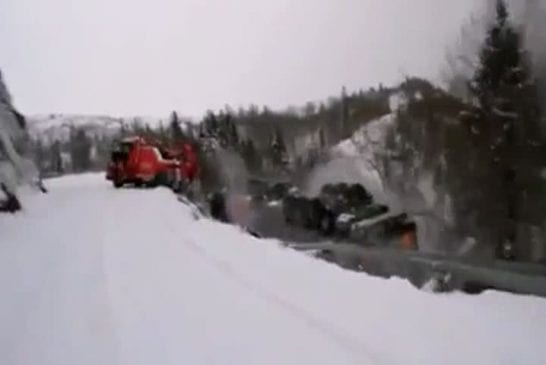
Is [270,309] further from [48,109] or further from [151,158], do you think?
[48,109]

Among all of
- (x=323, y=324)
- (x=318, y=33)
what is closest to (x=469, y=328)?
(x=323, y=324)

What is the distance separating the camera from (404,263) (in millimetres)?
1582

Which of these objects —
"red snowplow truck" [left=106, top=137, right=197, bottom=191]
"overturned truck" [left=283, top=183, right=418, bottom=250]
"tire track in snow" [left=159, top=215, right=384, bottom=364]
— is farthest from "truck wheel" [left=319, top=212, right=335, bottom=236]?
"red snowplow truck" [left=106, top=137, right=197, bottom=191]

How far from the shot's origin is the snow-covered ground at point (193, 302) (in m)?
1.43

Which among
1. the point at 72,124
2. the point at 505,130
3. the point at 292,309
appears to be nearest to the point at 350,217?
the point at 292,309

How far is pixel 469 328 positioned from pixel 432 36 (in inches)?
26.3

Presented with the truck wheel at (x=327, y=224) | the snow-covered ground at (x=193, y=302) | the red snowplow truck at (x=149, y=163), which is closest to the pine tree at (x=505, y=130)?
the snow-covered ground at (x=193, y=302)

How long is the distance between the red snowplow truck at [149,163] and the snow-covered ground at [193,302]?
0.03 metres

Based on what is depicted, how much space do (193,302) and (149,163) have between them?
37 centimetres

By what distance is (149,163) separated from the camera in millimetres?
1725

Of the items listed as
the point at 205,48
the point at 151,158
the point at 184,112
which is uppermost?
the point at 205,48

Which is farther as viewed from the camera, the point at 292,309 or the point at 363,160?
the point at 363,160

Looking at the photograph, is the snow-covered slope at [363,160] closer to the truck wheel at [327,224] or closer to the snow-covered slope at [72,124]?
the truck wheel at [327,224]

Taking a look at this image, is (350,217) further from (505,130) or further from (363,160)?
(505,130)
